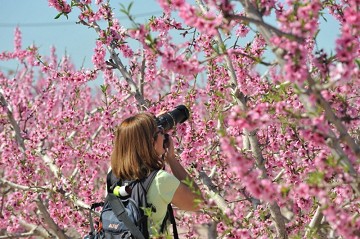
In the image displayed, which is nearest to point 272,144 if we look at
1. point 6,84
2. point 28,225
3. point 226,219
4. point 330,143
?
point 226,219

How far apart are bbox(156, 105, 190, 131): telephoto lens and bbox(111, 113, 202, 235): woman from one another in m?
0.35

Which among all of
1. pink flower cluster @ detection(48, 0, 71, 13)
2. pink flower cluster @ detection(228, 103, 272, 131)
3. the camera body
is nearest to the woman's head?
the camera body

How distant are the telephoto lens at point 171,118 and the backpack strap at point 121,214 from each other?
2.13 ft

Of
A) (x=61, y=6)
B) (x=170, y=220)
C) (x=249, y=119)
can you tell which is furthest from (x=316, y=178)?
(x=61, y=6)

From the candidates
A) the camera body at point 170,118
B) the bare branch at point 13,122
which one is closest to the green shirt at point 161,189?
the camera body at point 170,118

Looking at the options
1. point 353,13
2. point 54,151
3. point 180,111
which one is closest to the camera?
point 353,13

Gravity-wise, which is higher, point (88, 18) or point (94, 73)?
point (88, 18)

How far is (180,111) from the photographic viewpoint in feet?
13.5

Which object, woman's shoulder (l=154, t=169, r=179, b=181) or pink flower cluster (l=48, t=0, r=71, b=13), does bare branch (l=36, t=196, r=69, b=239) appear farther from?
woman's shoulder (l=154, t=169, r=179, b=181)

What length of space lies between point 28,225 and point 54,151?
141 centimetres

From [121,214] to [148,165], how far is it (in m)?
0.35

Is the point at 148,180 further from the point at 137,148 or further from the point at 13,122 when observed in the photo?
the point at 13,122

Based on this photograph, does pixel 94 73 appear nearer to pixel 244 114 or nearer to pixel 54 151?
pixel 54 151

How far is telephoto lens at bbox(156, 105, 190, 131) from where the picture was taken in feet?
12.6
